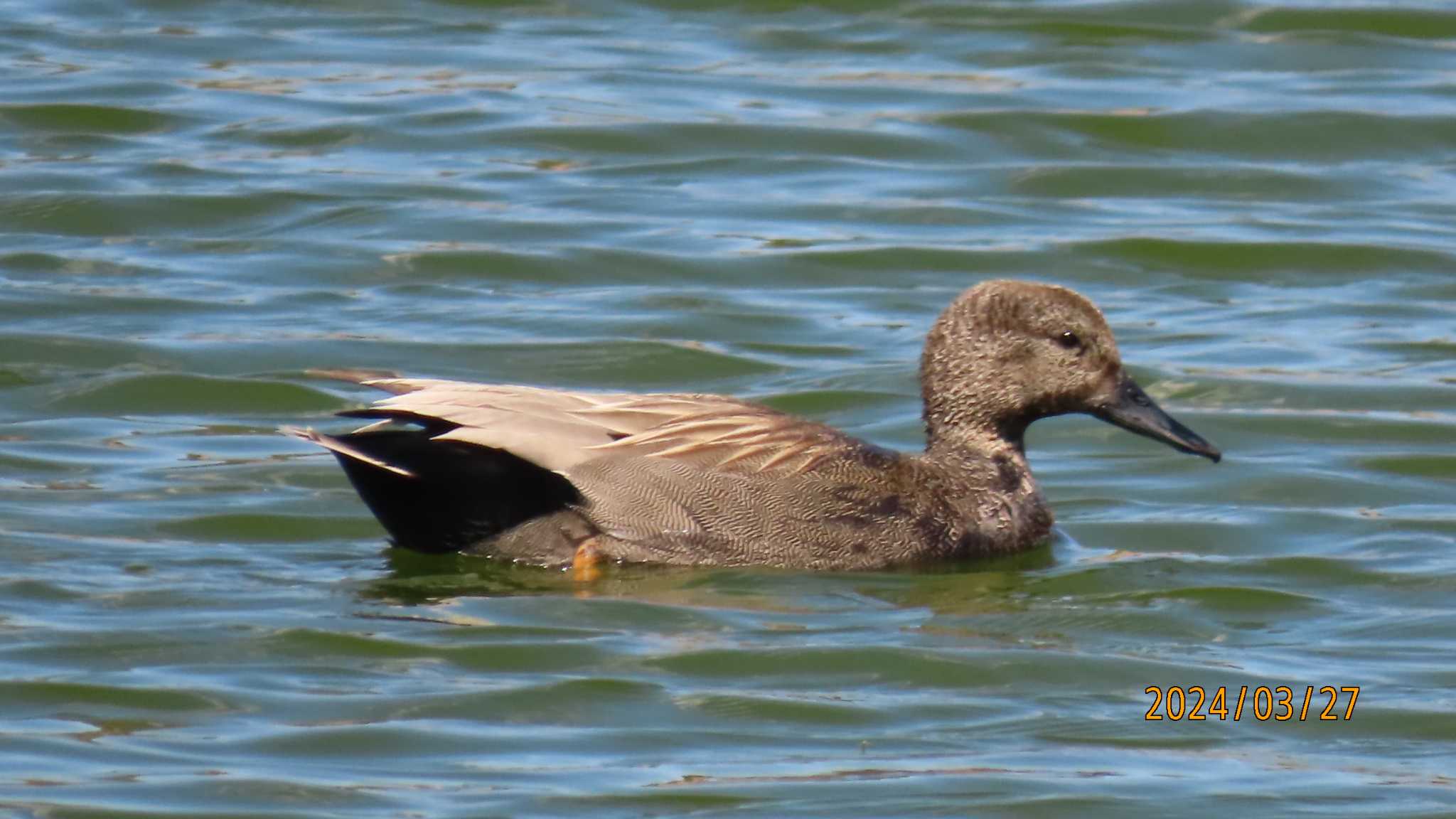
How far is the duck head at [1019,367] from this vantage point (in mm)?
8578

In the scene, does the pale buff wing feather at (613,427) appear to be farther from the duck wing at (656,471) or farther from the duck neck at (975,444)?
the duck neck at (975,444)

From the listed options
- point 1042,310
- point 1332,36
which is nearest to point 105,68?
point 1332,36

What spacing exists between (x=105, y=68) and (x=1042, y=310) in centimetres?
818

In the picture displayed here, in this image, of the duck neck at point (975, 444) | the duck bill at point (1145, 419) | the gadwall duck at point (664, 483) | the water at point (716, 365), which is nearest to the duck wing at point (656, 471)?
the gadwall duck at point (664, 483)

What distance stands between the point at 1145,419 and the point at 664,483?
1674 millimetres

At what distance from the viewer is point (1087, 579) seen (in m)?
8.22

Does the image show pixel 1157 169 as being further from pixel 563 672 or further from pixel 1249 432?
pixel 563 672

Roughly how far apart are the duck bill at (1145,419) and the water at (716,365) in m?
0.31

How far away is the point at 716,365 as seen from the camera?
1083 cm
